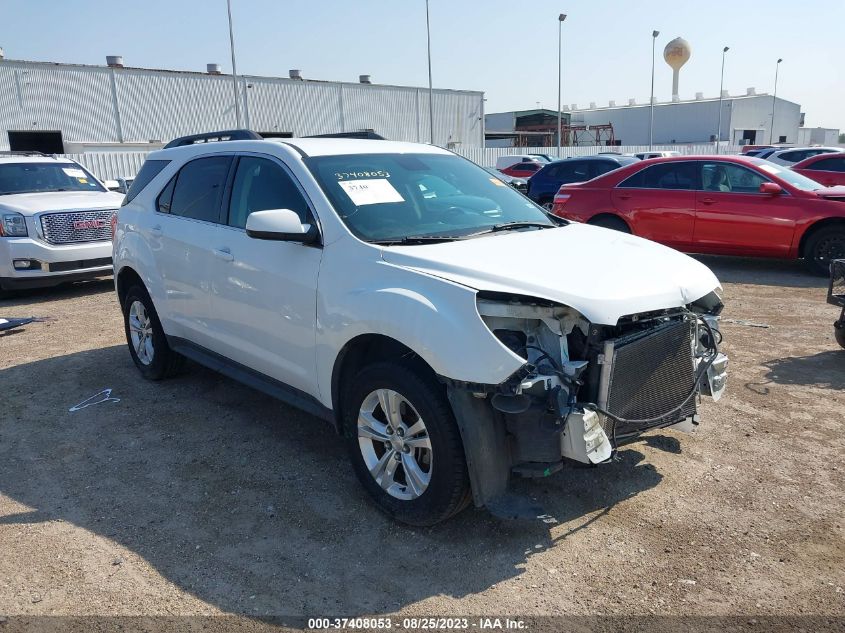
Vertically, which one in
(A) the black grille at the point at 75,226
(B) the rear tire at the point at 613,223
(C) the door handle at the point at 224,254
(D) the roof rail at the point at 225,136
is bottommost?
(B) the rear tire at the point at 613,223

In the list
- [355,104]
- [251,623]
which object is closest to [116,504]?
[251,623]

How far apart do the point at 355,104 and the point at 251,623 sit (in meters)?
43.4

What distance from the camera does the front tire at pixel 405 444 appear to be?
10.4 ft

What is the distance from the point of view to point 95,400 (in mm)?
5531

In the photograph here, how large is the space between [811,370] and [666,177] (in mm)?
5467

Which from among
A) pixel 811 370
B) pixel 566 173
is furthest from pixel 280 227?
pixel 566 173

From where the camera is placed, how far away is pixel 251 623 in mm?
2875

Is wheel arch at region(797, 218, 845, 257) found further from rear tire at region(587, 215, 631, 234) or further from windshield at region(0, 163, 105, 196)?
windshield at region(0, 163, 105, 196)

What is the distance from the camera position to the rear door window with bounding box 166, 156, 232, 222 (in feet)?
15.9

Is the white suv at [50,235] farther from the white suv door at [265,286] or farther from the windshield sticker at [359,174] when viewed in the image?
the windshield sticker at [359,174]

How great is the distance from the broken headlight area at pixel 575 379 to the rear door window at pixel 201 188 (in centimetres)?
253

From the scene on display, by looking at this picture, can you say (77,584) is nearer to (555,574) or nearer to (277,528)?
(277,528)

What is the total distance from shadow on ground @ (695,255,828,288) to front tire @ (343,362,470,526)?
Result: 24.6 ft

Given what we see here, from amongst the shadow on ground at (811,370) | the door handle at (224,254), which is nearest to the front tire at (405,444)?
the door handle at (224,254)
